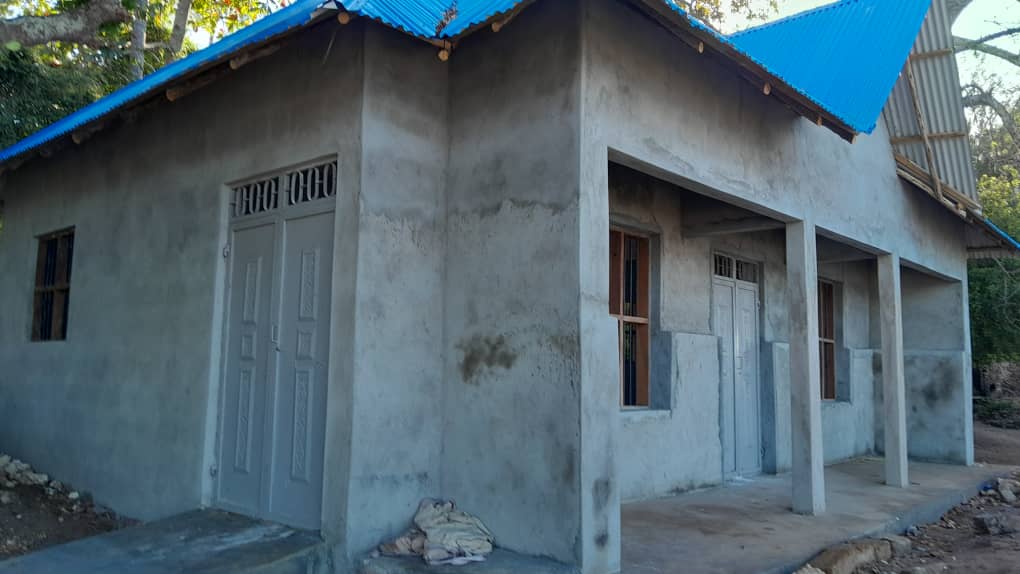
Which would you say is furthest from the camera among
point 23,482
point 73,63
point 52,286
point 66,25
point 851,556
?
point 73,63

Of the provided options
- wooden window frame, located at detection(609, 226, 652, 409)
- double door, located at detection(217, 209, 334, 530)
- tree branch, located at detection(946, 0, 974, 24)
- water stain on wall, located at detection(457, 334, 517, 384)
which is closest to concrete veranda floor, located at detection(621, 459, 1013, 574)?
wooden window frame, located at detection(609, 226, 652, 409)

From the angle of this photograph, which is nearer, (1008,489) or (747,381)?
(747,381)

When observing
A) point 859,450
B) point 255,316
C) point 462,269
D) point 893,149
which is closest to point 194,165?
point 255,316

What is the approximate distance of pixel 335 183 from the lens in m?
5.33

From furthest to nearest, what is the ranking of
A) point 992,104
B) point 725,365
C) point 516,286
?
point 992,104, point 725,365, point 516,286

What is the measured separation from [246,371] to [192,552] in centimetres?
141

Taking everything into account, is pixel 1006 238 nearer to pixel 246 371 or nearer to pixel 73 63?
pixel 246 371

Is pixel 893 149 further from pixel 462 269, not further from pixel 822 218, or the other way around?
pixel 462 269

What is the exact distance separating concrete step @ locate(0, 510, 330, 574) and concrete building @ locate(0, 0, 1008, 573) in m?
0.18

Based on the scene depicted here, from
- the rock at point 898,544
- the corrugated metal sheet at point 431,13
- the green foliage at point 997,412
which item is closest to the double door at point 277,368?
the corrugated metal sheet at point 431,13

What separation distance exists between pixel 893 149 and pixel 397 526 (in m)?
7.77

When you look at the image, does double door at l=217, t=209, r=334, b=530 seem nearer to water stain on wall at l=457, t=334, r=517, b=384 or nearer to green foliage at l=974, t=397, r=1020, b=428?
water stain on wall at l=457, t=334, r=517, b=384

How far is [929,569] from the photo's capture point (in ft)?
19.1

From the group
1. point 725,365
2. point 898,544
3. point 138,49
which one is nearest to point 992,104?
point 725,365
